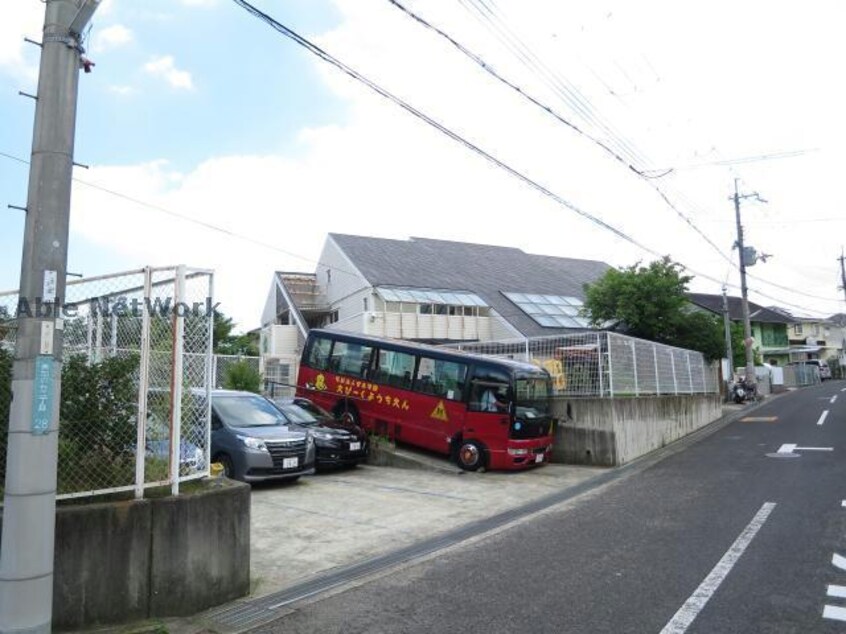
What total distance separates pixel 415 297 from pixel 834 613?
2363 centimetres

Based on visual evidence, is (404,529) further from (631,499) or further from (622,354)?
(622,354)

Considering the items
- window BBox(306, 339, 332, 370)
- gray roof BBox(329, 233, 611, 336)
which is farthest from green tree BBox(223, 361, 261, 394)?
gray roof BBox(329, 233, 611, 336)

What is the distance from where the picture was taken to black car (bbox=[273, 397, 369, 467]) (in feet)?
38.2

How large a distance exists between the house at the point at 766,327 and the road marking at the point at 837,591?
5155cm

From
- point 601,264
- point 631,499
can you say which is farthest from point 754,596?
point 601,264

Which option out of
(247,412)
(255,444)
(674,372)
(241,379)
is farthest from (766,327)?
(255,444)

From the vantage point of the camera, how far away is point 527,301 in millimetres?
31641

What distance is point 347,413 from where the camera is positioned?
14141 mm

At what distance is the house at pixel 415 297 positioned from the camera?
89.1ft

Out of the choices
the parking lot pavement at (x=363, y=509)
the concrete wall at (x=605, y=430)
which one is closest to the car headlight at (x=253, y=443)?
the parking lot pavement at (x=363, y=509)

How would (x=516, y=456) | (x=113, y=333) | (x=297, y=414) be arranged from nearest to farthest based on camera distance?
1. (x=113, y=333)
2. (x=516, y=456)
3. (x=297, y=414)

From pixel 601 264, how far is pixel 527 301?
13948 millimetres

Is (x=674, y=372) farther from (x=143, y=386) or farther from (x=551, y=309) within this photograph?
(x=143, y=386)

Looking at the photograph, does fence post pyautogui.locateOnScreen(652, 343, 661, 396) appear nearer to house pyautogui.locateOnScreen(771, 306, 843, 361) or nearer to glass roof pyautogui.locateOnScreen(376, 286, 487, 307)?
glass roof pyautogui.locateOnScreen(376, 286, 487, 307)
